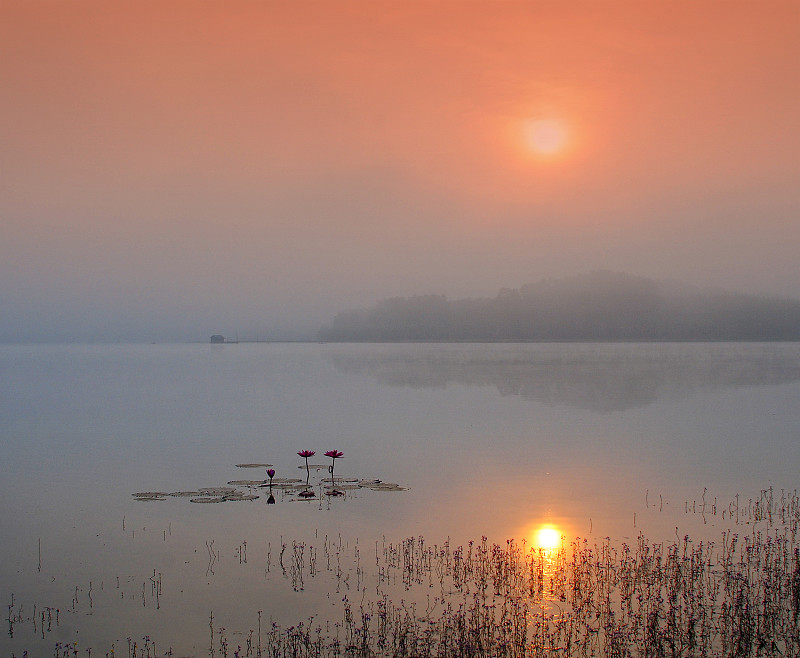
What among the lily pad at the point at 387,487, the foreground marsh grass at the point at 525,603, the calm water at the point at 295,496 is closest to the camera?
the foreground marsh grass at the point at 525,603

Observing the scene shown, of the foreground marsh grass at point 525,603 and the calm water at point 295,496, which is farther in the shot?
the calm water at point 295,496

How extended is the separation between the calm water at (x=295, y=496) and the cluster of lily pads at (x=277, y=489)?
0.45 metres

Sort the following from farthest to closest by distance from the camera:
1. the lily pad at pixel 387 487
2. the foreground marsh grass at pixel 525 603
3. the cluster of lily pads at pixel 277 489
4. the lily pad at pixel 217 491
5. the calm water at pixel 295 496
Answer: the lily pad at pixel 387 487 < the lily pad at pixel 217 491 < the cluster of lily pads at pixel 277 489 < the calm water at pixel 295 496 < the foreground marsh grass at pixel 525 603

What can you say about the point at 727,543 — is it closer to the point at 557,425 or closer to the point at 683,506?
the point at 683,506

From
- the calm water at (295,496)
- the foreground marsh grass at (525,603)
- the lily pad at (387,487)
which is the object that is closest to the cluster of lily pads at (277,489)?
the lily pad at (387,487)

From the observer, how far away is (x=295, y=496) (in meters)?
19.0

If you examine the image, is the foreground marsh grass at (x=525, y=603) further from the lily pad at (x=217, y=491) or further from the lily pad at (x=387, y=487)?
the lily pad at (x=387, y=487)

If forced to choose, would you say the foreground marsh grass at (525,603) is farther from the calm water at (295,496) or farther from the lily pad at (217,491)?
the lily pad at (217,491)

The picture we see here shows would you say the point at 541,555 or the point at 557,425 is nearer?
the point at 541,555

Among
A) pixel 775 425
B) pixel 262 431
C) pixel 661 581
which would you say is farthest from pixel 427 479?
pixel 775 425

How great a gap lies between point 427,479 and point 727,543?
31.5 ft

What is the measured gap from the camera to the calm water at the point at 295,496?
11883 millimetres

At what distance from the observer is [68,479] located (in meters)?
23.5

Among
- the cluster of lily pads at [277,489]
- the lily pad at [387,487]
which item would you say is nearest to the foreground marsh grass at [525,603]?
the cluster of lily pads at [277,489]
